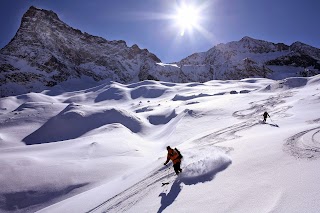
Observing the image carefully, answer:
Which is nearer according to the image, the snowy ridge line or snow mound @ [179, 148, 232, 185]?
snow mound @ [179, 148, 232, 185]

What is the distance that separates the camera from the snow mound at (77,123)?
103 ft

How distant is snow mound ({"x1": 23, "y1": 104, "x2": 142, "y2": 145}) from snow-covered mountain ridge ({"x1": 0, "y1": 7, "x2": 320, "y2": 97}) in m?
83.4

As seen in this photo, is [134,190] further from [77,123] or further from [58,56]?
[58,56]

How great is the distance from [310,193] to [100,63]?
544ft

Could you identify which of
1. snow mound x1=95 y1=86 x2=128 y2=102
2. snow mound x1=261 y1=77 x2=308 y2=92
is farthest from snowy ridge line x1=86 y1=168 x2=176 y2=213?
snow mound x1=95 y1=86 x2=128 y2=102

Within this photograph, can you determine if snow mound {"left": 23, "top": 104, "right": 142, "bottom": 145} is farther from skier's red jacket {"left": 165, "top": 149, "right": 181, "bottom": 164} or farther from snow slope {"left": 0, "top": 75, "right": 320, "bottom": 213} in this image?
skier's red jacket {"left": 165, "top": 149, "right": 181, "bottom": 164}

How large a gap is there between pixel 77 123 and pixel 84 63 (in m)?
135

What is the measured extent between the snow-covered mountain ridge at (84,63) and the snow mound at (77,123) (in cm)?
8342

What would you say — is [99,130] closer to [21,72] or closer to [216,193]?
[216,193]

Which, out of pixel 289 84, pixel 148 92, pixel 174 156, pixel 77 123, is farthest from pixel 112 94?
pixel 174 156

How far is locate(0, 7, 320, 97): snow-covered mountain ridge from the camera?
120 metres

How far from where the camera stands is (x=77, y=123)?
33.6 meters

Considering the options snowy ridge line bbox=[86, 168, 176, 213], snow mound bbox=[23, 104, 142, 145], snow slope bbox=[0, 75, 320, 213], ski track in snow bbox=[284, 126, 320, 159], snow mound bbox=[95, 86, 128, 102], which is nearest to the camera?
snow slope bbox=[0, 75, 320, 213]

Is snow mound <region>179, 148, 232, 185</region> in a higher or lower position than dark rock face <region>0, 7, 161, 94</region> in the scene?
lower
